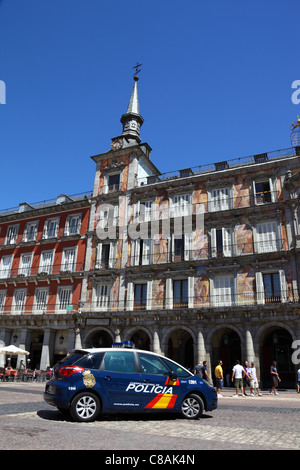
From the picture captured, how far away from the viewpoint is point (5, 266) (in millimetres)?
36062

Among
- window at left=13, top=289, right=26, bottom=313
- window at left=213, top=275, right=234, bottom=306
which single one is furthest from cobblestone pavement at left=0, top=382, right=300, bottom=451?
window at left=13, top=289, right=26, bottom=313

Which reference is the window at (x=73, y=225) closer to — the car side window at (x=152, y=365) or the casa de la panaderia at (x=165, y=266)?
the casa de la panaderia at (x=165, y=266)

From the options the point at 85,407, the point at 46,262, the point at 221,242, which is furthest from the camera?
the point at 46,262

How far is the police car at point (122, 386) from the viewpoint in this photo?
286 inches

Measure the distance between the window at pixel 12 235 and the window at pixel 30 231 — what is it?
1.28 m

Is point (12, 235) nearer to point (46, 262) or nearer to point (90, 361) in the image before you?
point (46, 262)

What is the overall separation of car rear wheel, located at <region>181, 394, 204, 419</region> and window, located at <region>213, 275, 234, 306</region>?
17.3 metres

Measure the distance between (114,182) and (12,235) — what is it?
42.0 feet

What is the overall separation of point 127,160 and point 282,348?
21.0 metres

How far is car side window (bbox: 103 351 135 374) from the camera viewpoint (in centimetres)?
776

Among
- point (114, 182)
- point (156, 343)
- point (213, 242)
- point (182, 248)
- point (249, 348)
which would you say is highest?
point (114, 182)

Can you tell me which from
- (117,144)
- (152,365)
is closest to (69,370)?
(152,365)
